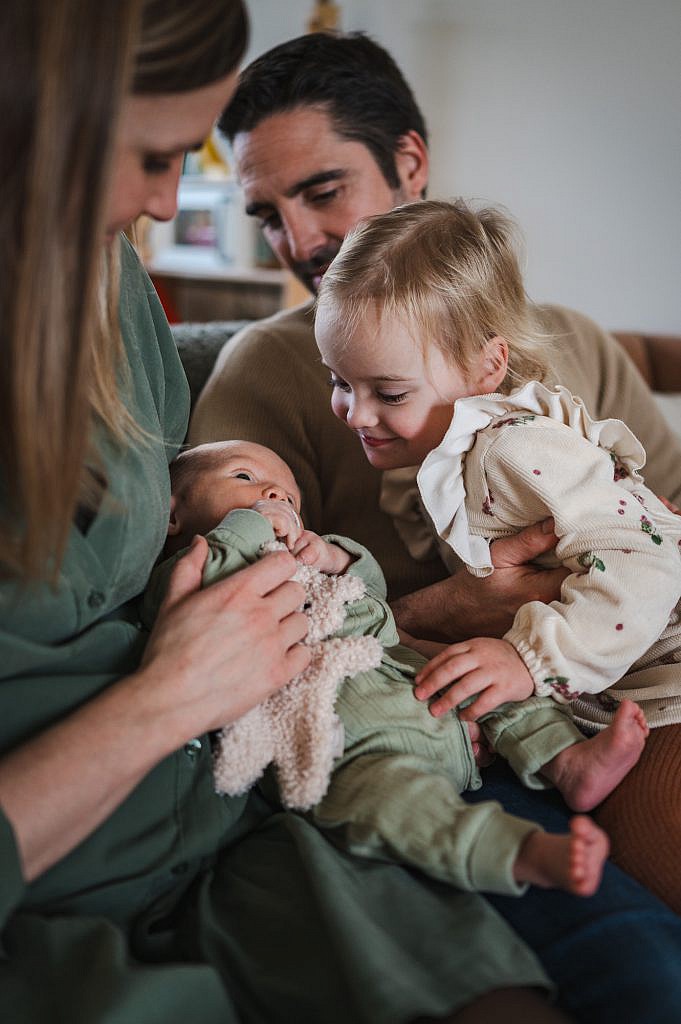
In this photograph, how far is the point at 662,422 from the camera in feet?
5.91

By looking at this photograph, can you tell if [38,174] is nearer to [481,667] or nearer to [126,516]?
[126,516]

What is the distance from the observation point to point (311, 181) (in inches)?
67.1

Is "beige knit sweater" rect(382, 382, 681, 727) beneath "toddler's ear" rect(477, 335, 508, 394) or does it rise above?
beneath

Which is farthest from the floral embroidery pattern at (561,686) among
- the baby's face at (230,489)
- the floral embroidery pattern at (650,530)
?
the baby's face at (230,489)

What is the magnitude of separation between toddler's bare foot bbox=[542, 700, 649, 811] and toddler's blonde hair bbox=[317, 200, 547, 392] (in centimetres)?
57

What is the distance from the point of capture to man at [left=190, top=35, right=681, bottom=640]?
1676 millimetres

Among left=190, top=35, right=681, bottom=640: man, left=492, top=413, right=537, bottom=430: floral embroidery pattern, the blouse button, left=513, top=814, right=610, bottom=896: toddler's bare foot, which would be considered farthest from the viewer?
left=190, top=35, right=681, bottom=640: man

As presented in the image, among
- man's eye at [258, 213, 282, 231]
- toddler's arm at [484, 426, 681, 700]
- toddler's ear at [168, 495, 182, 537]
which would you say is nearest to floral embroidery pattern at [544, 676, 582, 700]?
toddler's arm at [484, 426, 681, 700]

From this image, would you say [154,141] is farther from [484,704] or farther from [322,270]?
[322,270]

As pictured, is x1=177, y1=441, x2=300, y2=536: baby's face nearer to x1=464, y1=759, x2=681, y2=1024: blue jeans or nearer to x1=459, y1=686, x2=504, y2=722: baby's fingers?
x1=459, y1=686, x2=504, y2=722: baby's fingers

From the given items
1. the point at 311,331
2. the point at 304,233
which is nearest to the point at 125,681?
the point at 311,331

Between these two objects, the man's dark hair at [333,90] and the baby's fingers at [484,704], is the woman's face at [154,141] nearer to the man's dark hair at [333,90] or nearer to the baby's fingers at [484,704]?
the baby's fingers at [484,704]

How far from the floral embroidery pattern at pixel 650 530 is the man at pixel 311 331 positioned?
1.62 feet

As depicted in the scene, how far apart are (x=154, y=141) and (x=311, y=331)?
0.98 metres
